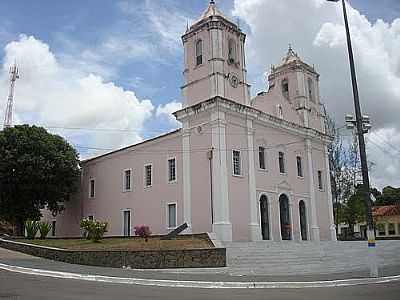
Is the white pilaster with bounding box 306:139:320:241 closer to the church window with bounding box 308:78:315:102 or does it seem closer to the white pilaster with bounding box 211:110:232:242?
the church window with bounding box 308:78:315:102

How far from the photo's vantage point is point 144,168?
32969 millimetres

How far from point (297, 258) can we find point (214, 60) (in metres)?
13.2

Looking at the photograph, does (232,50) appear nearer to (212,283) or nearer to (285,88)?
(285,88)

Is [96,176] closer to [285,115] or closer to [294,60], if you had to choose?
[285,115]

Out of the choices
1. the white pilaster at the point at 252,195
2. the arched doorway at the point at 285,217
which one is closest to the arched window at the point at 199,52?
the white pilaster at the point at 252,195

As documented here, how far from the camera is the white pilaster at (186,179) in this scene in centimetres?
2797

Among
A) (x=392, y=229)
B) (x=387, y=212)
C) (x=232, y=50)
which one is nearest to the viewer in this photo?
(x=232, y=50)

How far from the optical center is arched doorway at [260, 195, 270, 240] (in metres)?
29.9

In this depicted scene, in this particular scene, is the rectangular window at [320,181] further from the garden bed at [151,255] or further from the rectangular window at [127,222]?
the garden bed at [151,255]

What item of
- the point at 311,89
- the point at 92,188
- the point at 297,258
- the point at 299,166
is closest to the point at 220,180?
the point at 297,258

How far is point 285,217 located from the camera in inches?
1256

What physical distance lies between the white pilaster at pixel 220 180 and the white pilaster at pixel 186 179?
220 centimetres

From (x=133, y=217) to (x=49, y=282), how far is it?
19.6 metres

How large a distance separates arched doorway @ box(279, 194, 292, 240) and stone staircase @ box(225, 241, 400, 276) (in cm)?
416
